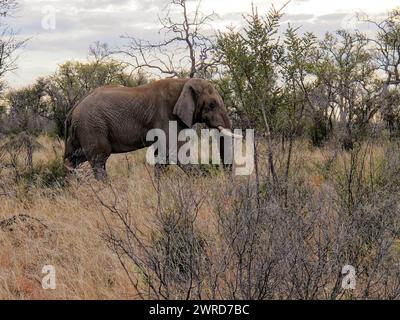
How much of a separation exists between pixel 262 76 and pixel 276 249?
284 cm

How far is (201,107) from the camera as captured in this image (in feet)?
27.6

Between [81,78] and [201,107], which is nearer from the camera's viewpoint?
[201,107]

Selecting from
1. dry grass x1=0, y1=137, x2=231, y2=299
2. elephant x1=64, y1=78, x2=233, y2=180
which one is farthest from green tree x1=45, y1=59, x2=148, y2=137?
dry grass x1=0, y1=137, x2=231, y2=299

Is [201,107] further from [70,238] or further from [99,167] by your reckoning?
[70,238]

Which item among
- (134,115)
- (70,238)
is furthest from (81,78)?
(70,238)

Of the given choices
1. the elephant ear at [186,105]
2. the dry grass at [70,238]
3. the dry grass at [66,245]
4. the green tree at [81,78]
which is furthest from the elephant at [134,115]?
the green tree at [81,78]

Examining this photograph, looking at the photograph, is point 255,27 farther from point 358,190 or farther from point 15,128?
point 15,128

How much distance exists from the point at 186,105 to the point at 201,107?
1.10 feet

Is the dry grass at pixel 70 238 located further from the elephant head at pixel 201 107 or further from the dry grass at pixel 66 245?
the elephant head at pixel 201 107

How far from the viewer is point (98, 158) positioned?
8.09m

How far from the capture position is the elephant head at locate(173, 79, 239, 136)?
816 cm

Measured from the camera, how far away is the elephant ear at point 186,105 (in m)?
8.14

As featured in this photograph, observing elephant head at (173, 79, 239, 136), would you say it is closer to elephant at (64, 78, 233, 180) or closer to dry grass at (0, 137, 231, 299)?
elephant at (64, 78, 233, 180)
